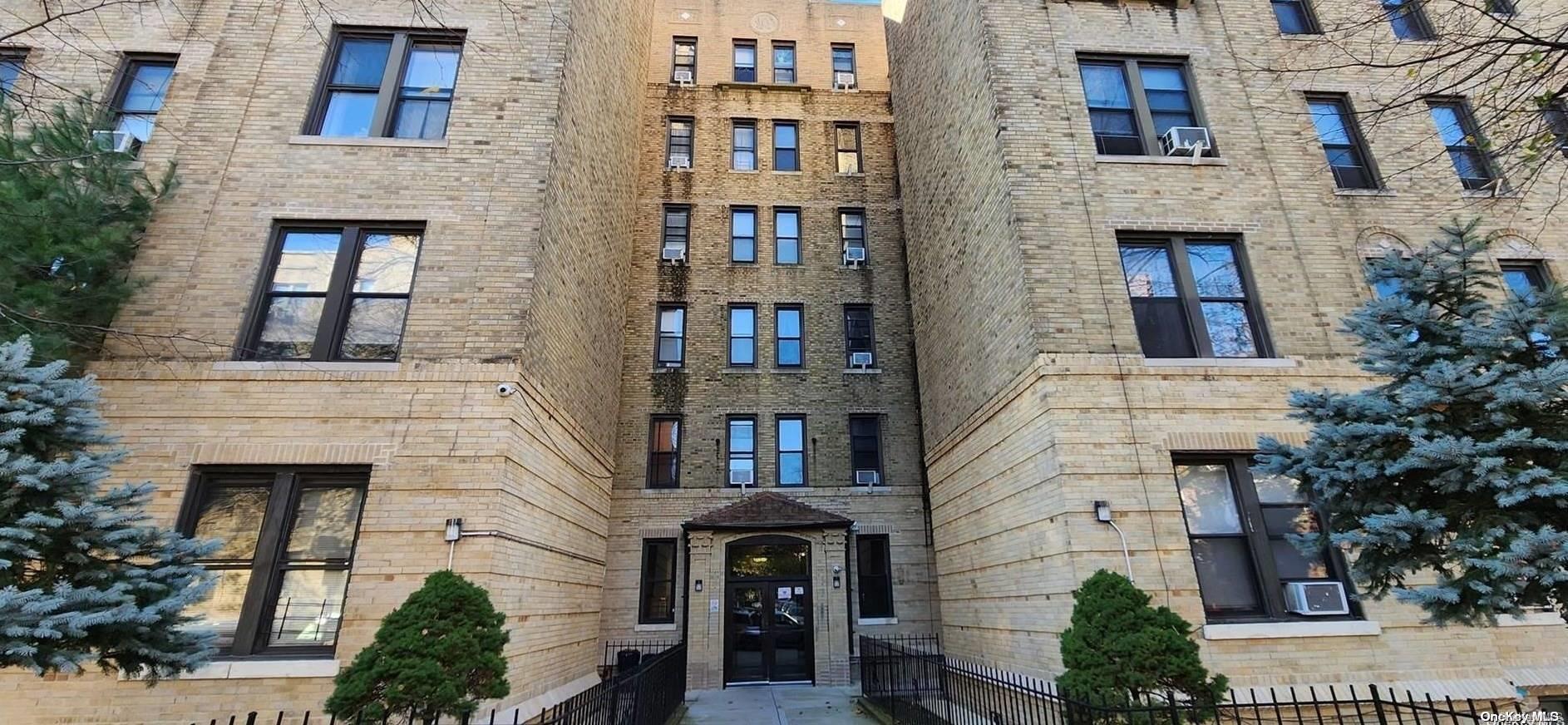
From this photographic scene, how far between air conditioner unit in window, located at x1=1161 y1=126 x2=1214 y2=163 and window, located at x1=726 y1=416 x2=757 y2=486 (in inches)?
393

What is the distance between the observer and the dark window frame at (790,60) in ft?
68.8

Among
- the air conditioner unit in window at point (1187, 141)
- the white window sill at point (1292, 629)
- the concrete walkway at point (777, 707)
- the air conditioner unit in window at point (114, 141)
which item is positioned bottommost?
the concrete walkway at point (777, 707)

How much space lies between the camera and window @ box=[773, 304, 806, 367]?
1692 centimetres

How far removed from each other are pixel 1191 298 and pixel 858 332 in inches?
341

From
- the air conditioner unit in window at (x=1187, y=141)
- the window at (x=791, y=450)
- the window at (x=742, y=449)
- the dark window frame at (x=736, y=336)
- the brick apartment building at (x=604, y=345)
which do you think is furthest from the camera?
the dark window frame at (x=736, y=336)

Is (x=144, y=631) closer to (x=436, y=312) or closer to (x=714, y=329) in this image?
(x=436, y=312)

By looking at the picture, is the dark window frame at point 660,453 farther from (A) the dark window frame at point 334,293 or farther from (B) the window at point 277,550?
(B) the window at point 277,550

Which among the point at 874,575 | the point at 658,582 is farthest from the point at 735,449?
the point at 874,575

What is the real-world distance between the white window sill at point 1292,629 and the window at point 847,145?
14498 millimetres

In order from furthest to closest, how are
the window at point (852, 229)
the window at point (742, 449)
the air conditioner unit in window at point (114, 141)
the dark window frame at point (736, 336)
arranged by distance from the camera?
the window at point (852, 229), the dark window frame at point (736, 336), the window at point (742, 449), the air conditioner unit in window at point (114, 141)

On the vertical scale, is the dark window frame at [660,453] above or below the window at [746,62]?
below

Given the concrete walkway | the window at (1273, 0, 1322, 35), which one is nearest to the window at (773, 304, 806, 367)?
the concrete walkway

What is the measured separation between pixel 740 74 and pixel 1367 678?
65.2 feet

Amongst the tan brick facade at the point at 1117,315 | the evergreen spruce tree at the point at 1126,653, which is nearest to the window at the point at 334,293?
the tan brick facade at the point at 1117,315
